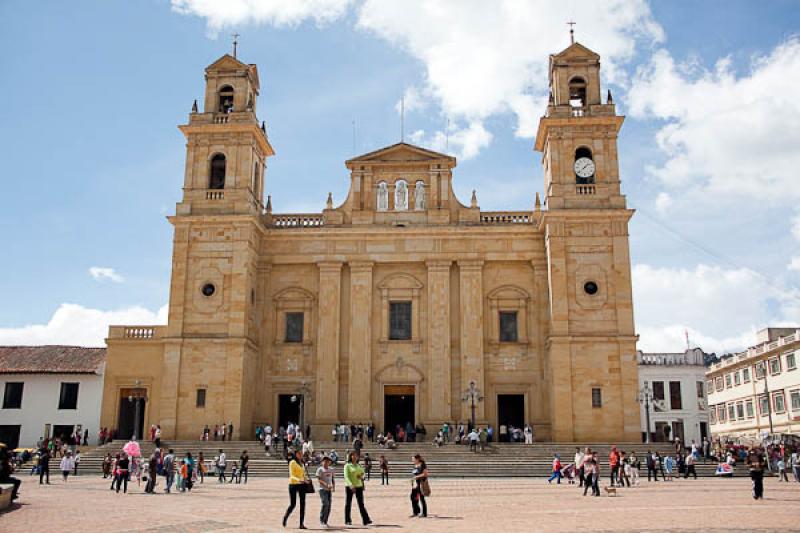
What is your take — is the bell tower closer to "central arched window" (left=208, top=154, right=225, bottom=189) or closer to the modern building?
"central arched window" (left=208, top=154, right=225, bottom=189)

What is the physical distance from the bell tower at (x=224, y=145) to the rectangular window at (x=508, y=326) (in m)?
13.6

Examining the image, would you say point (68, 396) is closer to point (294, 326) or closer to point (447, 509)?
point (294, 326)

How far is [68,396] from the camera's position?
40938 millimetres

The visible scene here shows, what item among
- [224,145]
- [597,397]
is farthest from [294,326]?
[597,397]

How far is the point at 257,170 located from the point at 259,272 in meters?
5.74

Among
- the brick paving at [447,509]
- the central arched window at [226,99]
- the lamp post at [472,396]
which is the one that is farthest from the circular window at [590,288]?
the central arched window at [226,99]

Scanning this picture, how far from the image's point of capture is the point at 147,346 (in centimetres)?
3706

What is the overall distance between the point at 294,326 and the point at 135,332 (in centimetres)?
771

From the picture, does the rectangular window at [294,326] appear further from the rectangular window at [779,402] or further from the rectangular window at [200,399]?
the rectangular window at [779,402]

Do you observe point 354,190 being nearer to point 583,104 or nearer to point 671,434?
point 583,104

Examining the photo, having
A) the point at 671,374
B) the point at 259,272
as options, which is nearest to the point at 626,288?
the point at 259,272

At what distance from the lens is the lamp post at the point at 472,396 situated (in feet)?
114

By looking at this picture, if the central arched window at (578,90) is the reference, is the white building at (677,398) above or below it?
below

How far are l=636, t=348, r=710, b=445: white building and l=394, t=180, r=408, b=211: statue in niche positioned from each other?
2710 cm
